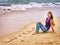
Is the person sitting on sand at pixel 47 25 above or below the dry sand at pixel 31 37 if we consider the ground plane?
above

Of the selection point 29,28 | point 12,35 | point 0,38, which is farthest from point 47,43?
point 0,38

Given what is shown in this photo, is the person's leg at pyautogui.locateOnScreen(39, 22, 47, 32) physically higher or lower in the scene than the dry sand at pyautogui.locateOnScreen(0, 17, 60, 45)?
higher

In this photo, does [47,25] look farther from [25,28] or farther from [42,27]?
[25,28]

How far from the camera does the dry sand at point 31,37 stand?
1.35m

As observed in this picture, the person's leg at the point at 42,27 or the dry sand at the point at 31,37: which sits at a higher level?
the person's leg at the point at 42,27

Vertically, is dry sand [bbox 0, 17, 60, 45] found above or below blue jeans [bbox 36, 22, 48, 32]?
below

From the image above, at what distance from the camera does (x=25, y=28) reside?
1.42m

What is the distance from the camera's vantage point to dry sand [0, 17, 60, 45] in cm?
135

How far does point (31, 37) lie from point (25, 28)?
103mm

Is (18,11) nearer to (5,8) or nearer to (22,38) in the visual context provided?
(5,8)

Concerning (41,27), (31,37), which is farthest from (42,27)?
(31,37)

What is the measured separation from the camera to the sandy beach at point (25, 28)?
136 centimetres

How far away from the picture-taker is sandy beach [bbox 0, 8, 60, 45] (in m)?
1.36

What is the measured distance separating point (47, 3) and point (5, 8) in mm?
404
